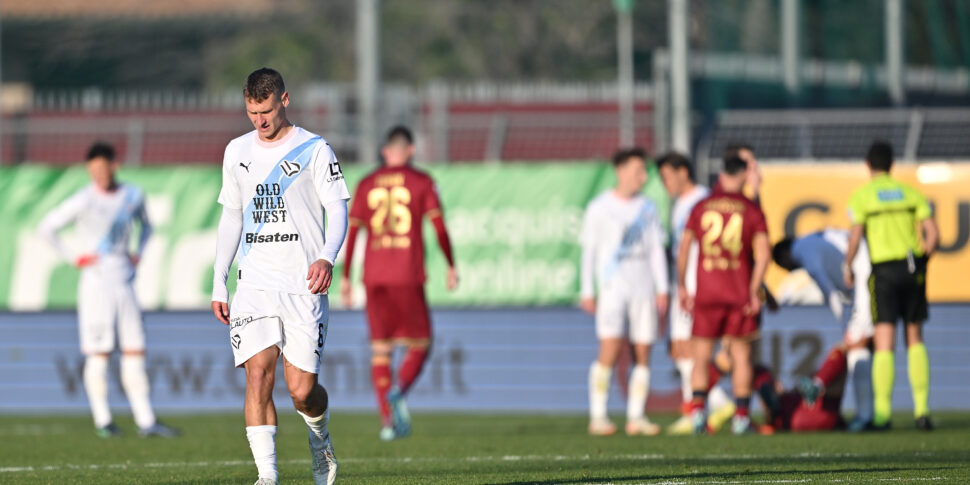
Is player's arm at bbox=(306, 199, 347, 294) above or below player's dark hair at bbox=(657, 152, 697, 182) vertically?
below

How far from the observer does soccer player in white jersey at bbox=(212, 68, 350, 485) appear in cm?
817

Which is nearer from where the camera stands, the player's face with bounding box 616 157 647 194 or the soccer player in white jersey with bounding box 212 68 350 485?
the soccer player in white jersey with bounding box 212 68 350 485

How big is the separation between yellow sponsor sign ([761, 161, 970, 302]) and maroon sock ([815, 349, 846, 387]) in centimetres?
283

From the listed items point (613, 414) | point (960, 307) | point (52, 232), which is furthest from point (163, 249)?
point (960, 307)

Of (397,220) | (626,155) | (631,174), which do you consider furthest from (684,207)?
(397,220)

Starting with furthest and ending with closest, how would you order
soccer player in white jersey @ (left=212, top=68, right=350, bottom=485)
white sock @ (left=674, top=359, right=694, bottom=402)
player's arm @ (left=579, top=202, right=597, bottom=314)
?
white sock @ (left=674, top=359, right=694, bottom=402) → player's arm @ (left=579, top=202, right=597, bottom=314) → soccer player in white jersey @ (left=212, top=68, right=350, bottom=485)

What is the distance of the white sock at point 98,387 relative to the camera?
1409 centimetres

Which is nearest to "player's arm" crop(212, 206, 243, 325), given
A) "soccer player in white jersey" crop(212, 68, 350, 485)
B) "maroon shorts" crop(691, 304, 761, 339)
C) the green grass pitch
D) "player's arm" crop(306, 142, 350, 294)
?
"soccer player in white jersey" crop(212, 68, 350, 485)

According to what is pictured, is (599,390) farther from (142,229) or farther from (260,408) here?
(260,408)

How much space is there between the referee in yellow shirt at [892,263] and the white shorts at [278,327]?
585cm

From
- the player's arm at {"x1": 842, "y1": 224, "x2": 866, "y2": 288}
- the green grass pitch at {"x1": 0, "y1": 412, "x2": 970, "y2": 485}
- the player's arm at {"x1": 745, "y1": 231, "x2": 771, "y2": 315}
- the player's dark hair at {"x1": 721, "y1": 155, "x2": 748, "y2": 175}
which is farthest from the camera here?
the player's dark hair at {"x1": 721, "y1": 155, "x2": 748, "y2": 175}

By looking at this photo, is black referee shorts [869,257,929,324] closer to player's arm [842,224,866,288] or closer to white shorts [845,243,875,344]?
player's arm [842,224,866,288]

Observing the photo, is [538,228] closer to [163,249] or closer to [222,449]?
[163,249]

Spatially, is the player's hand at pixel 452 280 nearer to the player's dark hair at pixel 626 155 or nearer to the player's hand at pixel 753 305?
the player's dark hair at pixel 626 155
